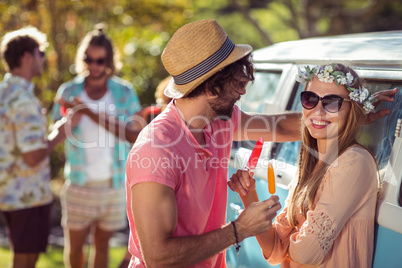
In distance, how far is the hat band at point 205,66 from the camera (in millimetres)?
2221

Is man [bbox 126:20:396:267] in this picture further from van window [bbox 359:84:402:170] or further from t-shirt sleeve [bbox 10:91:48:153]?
t-shirt sleeve [bbox 10:91:48:153]

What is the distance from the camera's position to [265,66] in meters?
3.78

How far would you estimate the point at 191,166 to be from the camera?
2.18m

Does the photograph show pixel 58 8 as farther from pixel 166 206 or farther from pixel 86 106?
pixel 166 206

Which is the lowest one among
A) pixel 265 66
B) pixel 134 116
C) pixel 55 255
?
pixel 55 255

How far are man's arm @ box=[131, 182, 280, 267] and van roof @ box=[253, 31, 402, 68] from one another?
39.4 inches

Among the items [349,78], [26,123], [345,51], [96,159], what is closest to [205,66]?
[349,78]

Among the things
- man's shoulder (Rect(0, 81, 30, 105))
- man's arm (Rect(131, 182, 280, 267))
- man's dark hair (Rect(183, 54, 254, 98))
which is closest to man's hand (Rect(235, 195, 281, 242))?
man's arm (Rect(131, 182, 280, 267))

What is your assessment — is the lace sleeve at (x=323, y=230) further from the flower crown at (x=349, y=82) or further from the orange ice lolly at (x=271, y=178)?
the flower crown at (x=349, y=82)

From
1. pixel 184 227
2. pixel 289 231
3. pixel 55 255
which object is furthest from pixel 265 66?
pixel 55 255

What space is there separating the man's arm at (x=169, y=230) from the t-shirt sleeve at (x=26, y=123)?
7.28 ft

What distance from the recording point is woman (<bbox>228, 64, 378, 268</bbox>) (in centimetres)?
213

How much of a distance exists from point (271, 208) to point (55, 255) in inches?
199

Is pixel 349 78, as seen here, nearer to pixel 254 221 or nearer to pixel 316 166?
pixel 316 166
